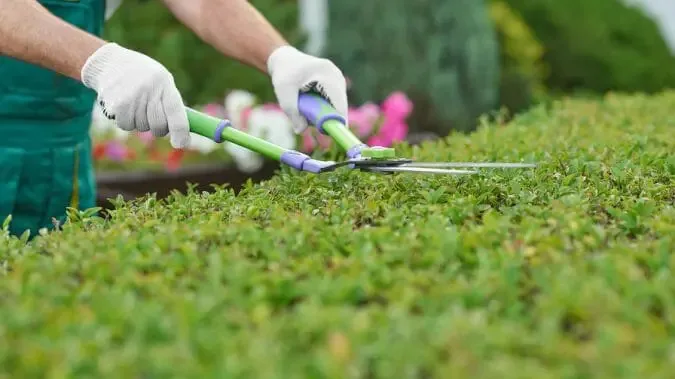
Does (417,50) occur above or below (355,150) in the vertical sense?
above

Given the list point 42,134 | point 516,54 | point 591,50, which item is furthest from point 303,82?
point 591,50

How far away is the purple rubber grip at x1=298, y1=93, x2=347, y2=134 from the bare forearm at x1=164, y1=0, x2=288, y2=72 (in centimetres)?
32

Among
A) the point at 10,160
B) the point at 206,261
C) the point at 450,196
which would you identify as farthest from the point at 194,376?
the point at 10,160

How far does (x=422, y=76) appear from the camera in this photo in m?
10.3

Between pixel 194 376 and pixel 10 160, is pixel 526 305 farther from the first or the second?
pixel 10 160

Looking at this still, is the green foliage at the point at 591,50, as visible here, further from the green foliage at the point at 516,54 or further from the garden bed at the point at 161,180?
the garden bed at the point at 161,180

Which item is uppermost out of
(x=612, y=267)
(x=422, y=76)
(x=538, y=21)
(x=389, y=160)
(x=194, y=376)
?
(x=538, y=21)

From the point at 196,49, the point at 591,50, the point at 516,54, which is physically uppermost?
the point at 591,50

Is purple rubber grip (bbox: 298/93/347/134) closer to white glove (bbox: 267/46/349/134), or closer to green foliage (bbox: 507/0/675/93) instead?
white glove (bbox: 267/46/349/134)

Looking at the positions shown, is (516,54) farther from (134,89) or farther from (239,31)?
(134,89)

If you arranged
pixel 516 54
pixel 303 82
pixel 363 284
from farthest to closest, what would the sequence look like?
1. pixel 516 54
2. pixel 303 82
3. pixel 363 284

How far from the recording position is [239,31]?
3916mm

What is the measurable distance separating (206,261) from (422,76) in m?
8.23

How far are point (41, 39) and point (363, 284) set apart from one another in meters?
1.68
